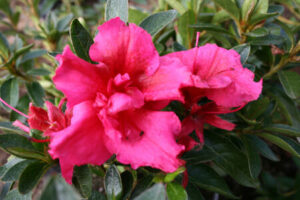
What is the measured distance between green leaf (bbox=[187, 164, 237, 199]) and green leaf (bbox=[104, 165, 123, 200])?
0.29m

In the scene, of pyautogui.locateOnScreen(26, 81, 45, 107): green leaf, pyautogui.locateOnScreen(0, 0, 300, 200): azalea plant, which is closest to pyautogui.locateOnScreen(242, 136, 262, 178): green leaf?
pyautogui.locateOnScreen(0, 0, 300, 200): azalea plant

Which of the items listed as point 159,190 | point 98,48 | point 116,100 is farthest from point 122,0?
point 159,190

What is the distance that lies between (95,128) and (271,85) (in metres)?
1.06

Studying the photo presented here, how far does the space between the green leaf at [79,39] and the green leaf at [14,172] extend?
1.26 ft

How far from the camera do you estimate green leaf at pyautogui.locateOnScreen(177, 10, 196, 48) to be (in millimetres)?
1169

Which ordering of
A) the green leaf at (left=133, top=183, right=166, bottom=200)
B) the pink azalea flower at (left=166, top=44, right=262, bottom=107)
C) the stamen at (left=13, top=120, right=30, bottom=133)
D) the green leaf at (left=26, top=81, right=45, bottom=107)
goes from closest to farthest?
the green leaf at (left=133, top=183, right=166, bottom=200) → the pink azalea flower at (left=166, top=44, right=262, bottom=107) → the stamen at (left=13, top=120, right=30, bottom=133) → the green leaf at (left=26, top=81, right=45, bottom=107)

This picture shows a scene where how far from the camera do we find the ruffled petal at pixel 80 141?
585mm

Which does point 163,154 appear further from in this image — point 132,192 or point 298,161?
point 298,161

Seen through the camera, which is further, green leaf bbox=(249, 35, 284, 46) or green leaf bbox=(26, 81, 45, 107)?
green leaf bbox=(26, 81, 45, 107)

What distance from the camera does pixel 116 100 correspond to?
62 cm

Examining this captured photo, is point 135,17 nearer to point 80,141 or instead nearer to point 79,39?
point 79,39

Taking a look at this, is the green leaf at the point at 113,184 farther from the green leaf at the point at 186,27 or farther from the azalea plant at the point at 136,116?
the green leaf at the point at 186,27

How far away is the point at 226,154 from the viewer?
39.2 inches

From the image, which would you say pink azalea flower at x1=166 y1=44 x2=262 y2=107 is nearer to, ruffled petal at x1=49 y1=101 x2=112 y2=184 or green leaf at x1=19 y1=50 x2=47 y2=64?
ruffled petal at x1=49 y1=101 x2=112 y2=184
